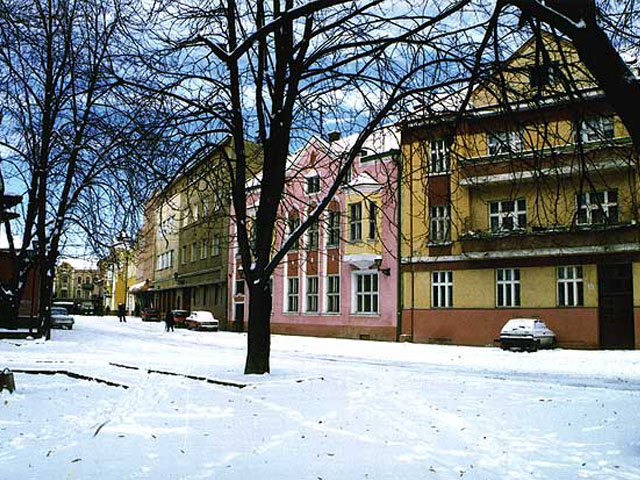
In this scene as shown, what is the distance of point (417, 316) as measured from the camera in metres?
33.3

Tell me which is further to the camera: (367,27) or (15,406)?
(367,27)

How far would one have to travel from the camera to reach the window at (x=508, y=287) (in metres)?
30.3

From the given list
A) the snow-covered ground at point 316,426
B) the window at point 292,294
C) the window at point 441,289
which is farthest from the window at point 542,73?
the window at point 292,294

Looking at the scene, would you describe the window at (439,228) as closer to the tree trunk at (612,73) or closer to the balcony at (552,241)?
the balcony at (552,241)

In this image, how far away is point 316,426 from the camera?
9.10m

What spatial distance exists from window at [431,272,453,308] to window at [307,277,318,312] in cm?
908

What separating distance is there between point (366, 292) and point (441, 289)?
5.13 m

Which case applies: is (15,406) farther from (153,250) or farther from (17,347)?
(153,250)

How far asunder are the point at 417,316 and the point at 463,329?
2.61 meters

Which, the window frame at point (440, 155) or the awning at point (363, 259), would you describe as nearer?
the window frame at point (440, 155)

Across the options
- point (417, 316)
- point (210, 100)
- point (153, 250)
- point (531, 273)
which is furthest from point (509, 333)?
point (153, 250)

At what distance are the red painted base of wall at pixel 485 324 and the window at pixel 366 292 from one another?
2.69 m

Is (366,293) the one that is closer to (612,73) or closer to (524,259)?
(524,259)

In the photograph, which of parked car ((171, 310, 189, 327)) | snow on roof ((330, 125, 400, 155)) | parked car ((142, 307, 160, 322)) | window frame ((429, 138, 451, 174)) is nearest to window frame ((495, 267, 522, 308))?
snow on roof ((330, 125, 400, 155))
